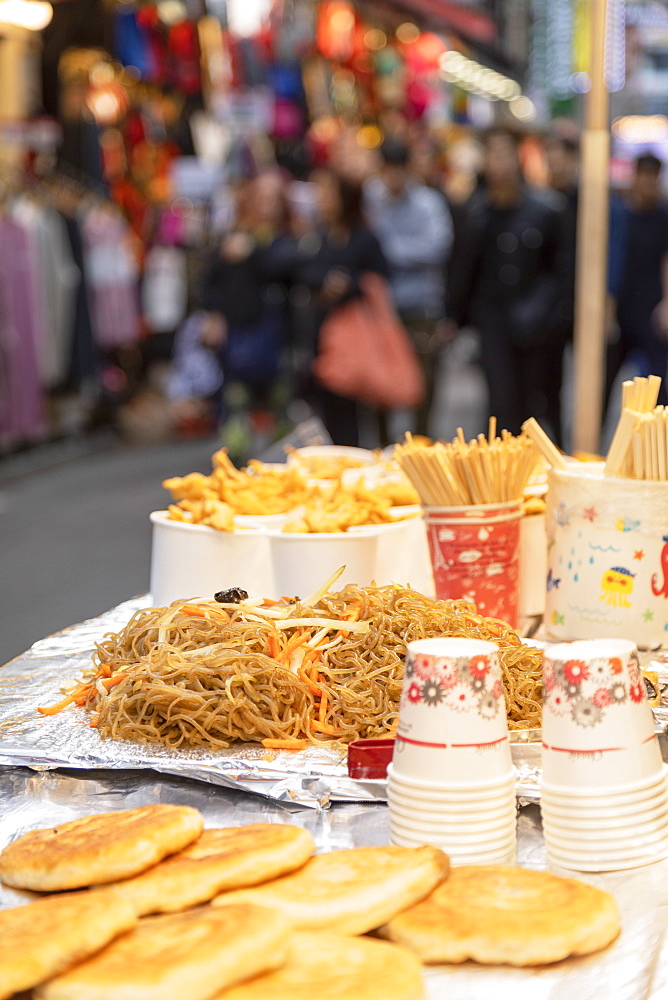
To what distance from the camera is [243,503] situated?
7.45 feet

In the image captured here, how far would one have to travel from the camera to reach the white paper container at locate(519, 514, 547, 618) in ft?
7.18

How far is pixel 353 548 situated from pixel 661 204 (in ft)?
19.0

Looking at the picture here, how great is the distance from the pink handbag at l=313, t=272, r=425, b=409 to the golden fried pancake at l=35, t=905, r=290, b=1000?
18.1 feet

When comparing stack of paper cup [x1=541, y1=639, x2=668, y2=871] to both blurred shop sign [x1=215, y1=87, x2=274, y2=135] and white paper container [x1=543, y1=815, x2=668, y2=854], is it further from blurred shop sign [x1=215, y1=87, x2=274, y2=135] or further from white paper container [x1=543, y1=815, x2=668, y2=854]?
blurred shop sign [x1=215, y1=87, x2=274, y2=135]

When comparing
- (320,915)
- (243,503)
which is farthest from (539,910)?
(243,503)

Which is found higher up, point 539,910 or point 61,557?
point 539,910

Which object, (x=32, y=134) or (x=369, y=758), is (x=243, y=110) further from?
(x=369, y=758)

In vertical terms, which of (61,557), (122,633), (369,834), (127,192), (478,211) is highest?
(127,192)

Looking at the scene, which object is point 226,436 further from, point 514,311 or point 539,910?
point 539,910

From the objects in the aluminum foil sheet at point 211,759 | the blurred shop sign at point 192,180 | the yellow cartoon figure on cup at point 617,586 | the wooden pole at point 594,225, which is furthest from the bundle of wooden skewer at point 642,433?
the blurred shop sign at point 192,180

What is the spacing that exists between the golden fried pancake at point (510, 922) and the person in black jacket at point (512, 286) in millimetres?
5156

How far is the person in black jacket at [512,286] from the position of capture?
21.0 feet

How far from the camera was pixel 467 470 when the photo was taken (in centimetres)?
196

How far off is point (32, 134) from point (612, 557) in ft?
26.0
